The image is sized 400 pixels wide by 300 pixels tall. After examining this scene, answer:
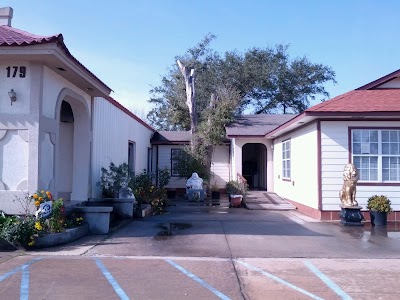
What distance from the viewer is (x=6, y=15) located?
1097 centimetres

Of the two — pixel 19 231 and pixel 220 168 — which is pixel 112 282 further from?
pixel 220 168

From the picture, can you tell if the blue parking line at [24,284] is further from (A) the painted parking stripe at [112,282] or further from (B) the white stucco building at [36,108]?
(B) the white stucco building at [36,108]

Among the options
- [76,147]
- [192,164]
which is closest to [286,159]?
[192,164]

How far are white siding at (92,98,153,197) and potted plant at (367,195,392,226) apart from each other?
8.10 metres

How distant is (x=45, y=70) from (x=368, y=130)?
9339 millimetres

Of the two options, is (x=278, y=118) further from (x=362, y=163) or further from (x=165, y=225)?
(x=165, y=225)

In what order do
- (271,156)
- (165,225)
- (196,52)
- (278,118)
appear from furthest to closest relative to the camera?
(196,52) → (278,118) → (271,156) → (165,225)

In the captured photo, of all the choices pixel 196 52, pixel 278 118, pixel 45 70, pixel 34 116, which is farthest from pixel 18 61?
pixel 196 52

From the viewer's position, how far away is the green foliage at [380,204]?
12.1 meters

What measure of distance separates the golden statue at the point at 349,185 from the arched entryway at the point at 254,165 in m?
10.4

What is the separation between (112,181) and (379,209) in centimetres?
794

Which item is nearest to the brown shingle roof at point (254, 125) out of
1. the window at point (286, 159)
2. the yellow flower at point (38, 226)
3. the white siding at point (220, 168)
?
the white siding at point (220, 168)

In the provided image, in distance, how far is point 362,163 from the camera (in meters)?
13.0

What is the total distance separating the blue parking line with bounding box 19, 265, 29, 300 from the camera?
5270mm
